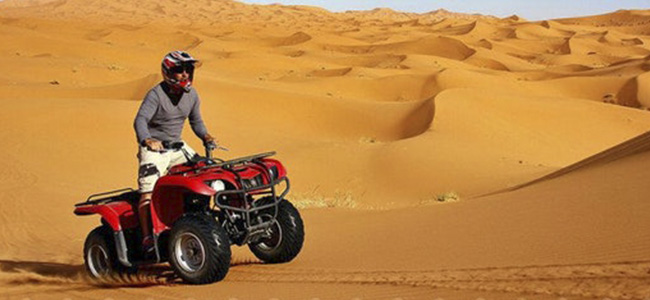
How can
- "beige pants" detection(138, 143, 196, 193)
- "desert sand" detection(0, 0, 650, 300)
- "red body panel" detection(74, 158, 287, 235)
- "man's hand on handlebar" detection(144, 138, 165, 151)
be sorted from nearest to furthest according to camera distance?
"desert sand" detection(0, 0, 650, 300) < "red body panel" detection(74, 158, 287, 235) < "man's hand on handlebar" detection(144, 138, 165, 151) < "beige pants" detection(138, 143, 196, 193)

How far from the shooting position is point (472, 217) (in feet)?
26.5

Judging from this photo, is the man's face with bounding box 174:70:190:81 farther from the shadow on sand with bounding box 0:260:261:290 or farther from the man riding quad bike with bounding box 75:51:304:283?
the shadow on sand with bounding box 0:260:261:290

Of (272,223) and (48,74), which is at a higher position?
(272,223)

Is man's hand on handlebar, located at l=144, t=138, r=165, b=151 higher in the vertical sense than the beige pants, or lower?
higher

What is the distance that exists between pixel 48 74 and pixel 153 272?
2581cm

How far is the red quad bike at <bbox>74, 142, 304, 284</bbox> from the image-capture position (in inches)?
217

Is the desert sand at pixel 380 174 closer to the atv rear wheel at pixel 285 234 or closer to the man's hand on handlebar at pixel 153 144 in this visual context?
the atv rear wheel at pixel 285 234

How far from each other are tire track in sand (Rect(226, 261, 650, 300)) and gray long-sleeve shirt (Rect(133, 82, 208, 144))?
1272mm

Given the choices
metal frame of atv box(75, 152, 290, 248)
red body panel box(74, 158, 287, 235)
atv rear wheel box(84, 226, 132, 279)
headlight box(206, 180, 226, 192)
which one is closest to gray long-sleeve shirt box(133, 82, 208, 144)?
red body panel box(74, 158, 287, 235)

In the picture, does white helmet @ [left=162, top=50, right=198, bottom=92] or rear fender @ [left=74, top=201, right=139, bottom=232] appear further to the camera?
rear fender @ [left=74, top=201, right=139, bottom=232]

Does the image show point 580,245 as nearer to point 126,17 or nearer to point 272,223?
point 272,223

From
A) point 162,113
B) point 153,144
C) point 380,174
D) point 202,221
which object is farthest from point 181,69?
point 380,174

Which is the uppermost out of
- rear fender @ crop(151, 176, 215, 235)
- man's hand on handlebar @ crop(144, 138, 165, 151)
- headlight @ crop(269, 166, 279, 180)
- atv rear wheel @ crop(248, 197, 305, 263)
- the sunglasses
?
the sunglasses

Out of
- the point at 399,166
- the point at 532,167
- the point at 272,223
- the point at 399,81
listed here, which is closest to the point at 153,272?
the point at 272,223
